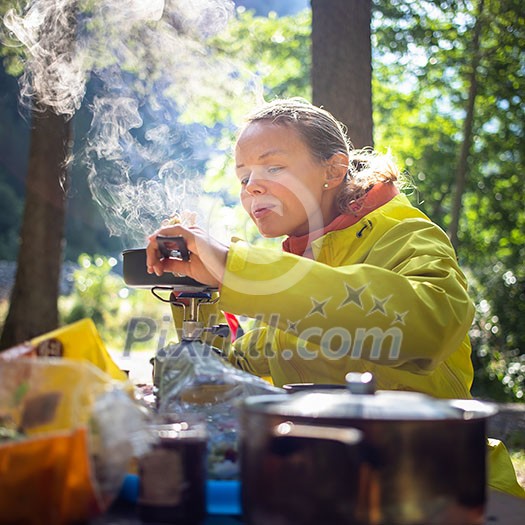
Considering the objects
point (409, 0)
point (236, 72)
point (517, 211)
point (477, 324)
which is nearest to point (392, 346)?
point (236, 72)

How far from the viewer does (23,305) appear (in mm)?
6625

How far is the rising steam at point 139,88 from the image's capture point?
2.75m

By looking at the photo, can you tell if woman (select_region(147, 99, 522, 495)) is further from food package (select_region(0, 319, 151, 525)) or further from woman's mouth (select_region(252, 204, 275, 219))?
food package (select_region(0, 319, 151, 525))

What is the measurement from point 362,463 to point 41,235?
625cm

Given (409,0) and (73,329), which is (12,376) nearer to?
(73,329)

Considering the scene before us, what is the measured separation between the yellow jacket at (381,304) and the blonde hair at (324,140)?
34 cm

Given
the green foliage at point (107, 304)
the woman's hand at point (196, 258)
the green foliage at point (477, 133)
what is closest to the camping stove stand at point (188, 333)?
the woman's hand at point (196, 258)

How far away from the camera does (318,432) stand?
896 millimetres

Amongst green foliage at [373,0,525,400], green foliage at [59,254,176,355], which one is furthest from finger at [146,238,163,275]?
green foliage at [59,254,176,355]

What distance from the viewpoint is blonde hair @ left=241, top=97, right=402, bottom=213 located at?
2.29m

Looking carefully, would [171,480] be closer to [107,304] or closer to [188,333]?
[188,333]

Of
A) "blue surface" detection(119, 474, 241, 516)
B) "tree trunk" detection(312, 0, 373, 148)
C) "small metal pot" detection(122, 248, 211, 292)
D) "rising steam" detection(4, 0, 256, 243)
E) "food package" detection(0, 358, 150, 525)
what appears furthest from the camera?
"tree trunk" detection(312, 0, 373, 148)

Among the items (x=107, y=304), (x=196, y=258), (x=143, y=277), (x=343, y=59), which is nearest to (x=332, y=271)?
(x=196, y=258)

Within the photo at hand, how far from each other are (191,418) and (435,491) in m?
0.46
